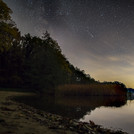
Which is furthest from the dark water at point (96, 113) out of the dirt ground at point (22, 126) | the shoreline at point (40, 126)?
the dirt ground at point (22, 126)

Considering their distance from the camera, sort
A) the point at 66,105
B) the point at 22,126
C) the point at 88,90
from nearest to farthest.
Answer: the point at 22,126, the point at 66,105, the point at 88,90

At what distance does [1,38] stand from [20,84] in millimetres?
20220

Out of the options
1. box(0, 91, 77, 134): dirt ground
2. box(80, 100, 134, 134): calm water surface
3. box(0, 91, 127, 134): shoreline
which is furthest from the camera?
box(80, 100, 134, 134): calm water surface

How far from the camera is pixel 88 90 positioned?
29141 millimetres

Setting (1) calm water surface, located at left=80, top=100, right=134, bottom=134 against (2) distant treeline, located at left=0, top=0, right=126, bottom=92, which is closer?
(1) calm water surface, located at left=80, top=100, right=134, bottom=134

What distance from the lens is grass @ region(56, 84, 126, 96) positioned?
92.2 feet

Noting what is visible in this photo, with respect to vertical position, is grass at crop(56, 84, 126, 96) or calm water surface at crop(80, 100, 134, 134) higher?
grass at crop(56, 84, 126, 96)

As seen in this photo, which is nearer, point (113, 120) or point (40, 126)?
point (40, 126)

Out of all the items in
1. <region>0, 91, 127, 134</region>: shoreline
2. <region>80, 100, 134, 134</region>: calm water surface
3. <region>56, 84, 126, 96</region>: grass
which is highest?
<region>56, 84, 126, 96</region>: grass

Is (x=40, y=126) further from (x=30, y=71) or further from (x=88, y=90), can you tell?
(x=30, y=71)

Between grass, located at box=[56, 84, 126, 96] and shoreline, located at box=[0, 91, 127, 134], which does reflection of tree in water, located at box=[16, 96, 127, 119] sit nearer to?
shoreline, located at box=[0, 91, 127, 134]

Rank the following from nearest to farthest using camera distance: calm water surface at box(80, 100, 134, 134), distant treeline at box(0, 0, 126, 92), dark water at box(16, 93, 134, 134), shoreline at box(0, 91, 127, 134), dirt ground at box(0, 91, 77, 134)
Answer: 1. dirt ground at box(0, 91, 77, 134)
2. shoreline at box(0, 91, 127, 134)
3. calm water surface at box(80, 100, 134, 134)
4. dark water at box(16, 93, 134, 134)
5. distant treeline at box(0, 0, 126, 92)

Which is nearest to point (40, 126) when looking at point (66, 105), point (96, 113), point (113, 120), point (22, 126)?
point (22, 126)

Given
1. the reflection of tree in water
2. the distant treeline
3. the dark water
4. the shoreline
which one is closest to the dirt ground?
the shoreline
